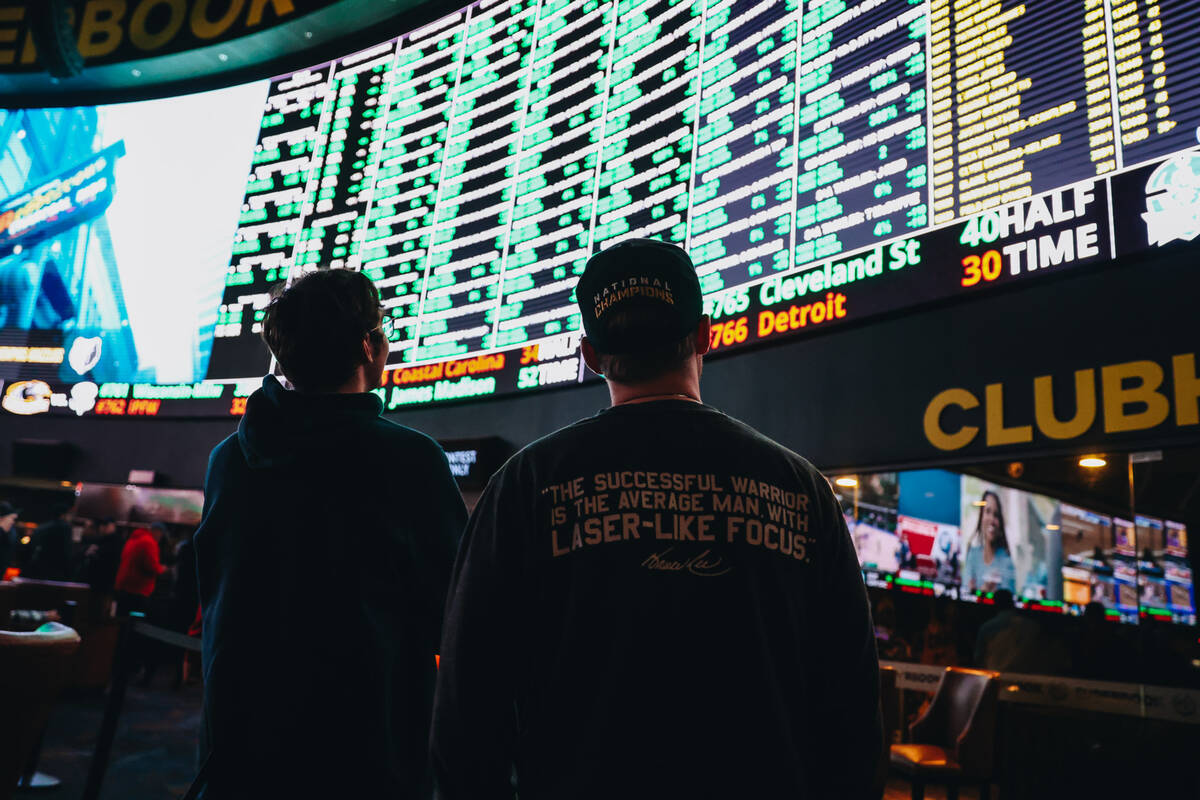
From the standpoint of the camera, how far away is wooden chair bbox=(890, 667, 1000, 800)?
12.0ft

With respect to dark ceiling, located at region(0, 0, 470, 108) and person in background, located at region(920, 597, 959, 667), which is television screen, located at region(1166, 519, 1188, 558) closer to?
person in background, located at region(920, 597, 959, 667)

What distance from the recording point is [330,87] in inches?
348

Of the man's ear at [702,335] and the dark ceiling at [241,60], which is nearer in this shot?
the man's ear at [702,335]

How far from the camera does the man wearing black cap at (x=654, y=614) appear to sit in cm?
92

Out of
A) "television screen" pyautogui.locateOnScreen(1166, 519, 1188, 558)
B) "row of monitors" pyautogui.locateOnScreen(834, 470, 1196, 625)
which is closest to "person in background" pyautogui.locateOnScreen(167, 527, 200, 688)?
"television screen" pyautogui.locateOnScreen(1166, 519, 1188, 558)

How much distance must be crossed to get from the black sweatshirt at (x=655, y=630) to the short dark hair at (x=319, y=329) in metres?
0.52

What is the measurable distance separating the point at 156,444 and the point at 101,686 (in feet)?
10.2

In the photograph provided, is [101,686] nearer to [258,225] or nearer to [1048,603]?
[258,225]

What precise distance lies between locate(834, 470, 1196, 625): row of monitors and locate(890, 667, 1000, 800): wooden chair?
3.65 metres

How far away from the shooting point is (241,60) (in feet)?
31.6

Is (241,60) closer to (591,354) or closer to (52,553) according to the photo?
(52,553)

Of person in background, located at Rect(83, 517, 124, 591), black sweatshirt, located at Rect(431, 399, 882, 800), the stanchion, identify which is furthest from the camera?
person in background, located at Rect(83, 517, 124, 591)

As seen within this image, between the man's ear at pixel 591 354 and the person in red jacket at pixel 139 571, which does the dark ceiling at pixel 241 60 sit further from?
the man's ear at pixel 591 354

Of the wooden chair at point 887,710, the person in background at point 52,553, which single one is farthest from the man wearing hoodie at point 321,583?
the person in background at point 52,553
